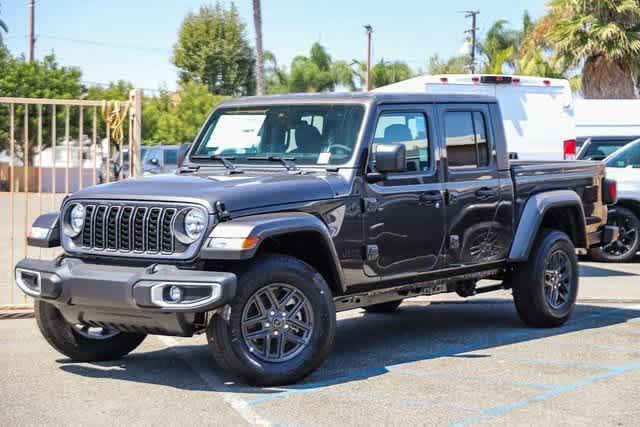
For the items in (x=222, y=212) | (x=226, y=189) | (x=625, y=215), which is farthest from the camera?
(x=625, y=215)

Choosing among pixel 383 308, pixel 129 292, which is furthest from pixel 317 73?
pixel 129 292

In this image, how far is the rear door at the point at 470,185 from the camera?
8.34 meters

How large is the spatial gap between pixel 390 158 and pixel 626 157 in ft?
29.4

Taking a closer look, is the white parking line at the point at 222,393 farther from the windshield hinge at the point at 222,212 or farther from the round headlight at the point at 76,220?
the round headlight at the point at 76,220

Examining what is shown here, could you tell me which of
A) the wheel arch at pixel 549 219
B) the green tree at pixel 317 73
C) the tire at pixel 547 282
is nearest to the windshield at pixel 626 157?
A: the wheel arch at pixel 549 219

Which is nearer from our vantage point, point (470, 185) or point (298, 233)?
point (298, 233)

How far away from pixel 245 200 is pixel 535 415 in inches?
87.1

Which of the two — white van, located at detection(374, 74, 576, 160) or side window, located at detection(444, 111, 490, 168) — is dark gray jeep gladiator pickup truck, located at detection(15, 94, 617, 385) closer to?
side window, located at detection(444, 111, 490, 168)

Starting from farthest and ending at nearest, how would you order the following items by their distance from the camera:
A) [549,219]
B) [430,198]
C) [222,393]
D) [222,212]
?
[549,219], [430,198], [222,393], [222,212]

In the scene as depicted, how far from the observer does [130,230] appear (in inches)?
269

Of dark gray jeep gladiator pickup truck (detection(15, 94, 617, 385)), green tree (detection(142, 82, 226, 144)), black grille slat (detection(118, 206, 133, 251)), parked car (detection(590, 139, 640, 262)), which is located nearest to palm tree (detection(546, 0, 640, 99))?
green tree (detection(142, 82, 226, 144))

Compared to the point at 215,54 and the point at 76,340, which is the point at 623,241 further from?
the point at 215,54

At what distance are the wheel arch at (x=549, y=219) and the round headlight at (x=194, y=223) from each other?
3.27 metres

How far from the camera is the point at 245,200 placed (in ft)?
22.2
